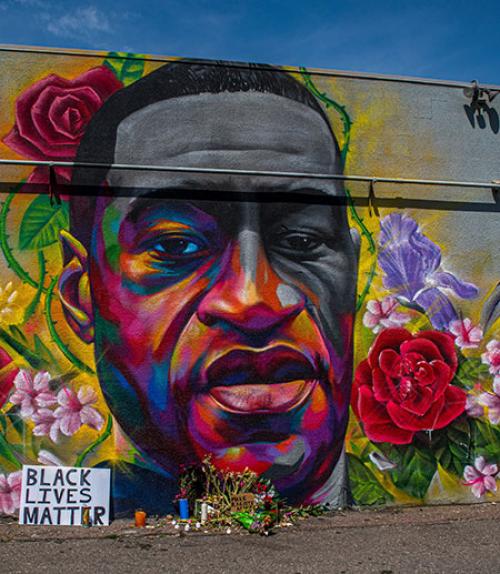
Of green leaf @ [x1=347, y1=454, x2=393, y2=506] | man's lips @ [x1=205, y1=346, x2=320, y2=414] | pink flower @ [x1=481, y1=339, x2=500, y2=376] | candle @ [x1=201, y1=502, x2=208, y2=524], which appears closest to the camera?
candle @ [x1=201, y1=502, x2=208, y2=524]

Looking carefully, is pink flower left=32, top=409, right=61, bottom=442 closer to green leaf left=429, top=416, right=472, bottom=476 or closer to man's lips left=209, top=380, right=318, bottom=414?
man's lips left=209, top=380, right=318, bottom=414

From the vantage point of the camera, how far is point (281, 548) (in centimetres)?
621

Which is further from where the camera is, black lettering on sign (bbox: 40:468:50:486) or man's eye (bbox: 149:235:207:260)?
man's eye (bbox: 149:235:207:260)

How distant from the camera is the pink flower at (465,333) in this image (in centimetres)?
785

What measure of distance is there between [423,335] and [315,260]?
1.47 m

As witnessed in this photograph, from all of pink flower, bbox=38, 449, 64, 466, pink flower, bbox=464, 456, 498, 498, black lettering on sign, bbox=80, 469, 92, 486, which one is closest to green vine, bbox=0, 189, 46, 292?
pink flower, bbox=38, 449, 64, 466

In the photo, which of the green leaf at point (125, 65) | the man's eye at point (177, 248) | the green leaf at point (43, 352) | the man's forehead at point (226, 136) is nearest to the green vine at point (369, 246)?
the man's forehead at point (226, 136)

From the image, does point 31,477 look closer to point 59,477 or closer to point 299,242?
point 59,477

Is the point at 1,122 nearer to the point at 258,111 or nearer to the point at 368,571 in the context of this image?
the point at 258,111

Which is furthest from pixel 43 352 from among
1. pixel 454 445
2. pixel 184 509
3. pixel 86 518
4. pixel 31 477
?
pixel 454 445

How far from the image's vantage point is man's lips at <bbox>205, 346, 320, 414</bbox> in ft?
23.7

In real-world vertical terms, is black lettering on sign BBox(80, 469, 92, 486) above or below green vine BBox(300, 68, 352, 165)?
below

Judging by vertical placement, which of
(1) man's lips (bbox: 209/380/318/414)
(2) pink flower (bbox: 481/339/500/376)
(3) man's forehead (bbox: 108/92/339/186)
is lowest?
(1) man's lips (bbox: 209/380/318/414)

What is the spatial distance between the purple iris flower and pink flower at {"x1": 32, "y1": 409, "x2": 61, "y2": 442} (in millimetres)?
3717
